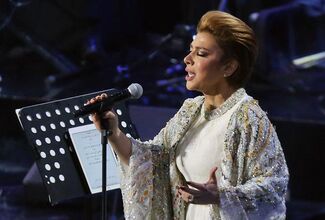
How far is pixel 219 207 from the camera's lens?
323 cm

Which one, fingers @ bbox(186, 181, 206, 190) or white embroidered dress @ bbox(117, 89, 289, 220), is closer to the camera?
fingers @ bbox(186, 181, 206, 190)

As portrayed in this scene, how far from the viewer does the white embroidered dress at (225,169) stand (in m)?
3.24

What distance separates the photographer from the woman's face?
334cm

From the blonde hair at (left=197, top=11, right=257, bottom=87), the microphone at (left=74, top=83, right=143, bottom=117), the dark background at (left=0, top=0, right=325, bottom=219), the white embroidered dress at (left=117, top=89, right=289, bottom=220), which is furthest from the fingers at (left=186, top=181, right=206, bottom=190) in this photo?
the dark background at (left=0, top=0, right=325, bottom=219)

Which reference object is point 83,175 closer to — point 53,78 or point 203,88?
point 203,88

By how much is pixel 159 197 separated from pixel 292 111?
3287 mm

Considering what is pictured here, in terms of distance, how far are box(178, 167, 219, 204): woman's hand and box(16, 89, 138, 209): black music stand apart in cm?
80

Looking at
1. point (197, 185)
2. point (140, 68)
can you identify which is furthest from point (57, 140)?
point (140, 68)

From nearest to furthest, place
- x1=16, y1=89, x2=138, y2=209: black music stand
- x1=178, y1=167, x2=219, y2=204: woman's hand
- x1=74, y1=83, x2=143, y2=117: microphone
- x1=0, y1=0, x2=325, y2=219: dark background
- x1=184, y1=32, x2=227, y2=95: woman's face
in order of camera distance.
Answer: x1=178, y1=167, x2=219, y2=204: woman's hand → x1=74, y1=83, x2=143, y2=117: microphone → x1=184, y1=32, x2=227, y2=95: woman's face → x1=16, y1=89, x2=138, y2=209: black music stand → x1=0, y1=0, x2=325, y2=219: dark background

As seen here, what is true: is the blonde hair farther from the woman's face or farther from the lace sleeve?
the lace sleeve

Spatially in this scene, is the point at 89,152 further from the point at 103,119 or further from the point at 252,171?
the point at 252,171

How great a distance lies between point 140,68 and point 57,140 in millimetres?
3846

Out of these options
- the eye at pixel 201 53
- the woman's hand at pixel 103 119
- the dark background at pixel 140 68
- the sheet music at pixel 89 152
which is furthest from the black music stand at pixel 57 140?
the dark background at pixel 140 68

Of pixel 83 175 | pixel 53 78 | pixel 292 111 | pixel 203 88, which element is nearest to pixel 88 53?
pixel 53 78
